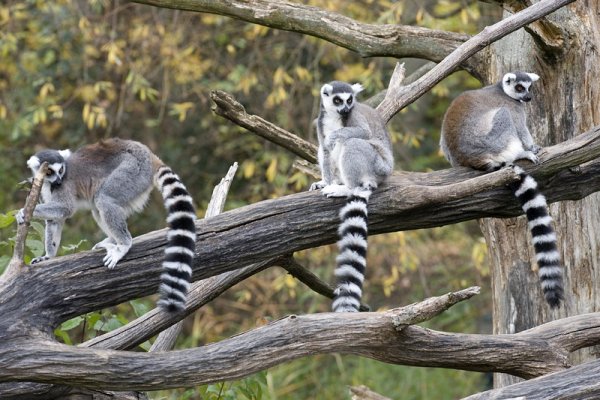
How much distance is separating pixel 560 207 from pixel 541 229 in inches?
32.5

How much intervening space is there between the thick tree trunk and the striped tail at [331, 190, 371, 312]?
1629 millimetres

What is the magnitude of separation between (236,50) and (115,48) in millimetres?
2344

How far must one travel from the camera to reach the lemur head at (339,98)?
241 inches

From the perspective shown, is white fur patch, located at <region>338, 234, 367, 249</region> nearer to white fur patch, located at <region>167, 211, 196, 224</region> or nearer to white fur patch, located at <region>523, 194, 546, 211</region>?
white fur patch, located at <region>167, 211, 196, 224</region>

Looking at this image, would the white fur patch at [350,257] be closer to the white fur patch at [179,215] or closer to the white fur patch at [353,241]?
the white fur patch at [353,241]

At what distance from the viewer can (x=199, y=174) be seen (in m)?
11.7

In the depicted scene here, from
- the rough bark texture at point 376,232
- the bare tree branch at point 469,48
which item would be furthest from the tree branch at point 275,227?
the bare tree branch at point 469,48

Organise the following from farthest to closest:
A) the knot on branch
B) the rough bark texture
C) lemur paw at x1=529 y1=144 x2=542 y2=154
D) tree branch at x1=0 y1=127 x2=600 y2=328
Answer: lemur paw at x1=529 y1=144 x2=542 y2=154, tree branch at x1=0 y1=127 x2=600 y2=328, the rough bark texture, the knot on branch

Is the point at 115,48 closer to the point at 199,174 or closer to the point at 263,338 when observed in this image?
the point at 199,174

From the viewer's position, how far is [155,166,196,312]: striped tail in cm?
455

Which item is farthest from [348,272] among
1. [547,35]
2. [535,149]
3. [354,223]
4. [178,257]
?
[547,35]

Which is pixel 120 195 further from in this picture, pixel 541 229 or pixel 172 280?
pixel 541 229

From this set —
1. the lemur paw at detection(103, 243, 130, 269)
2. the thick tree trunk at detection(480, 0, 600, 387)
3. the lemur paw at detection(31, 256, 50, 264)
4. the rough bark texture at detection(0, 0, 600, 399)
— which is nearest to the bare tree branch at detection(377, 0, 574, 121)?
the rough bark texture at detection(0, 0, 600, 399)

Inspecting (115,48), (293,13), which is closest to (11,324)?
(293,13)
